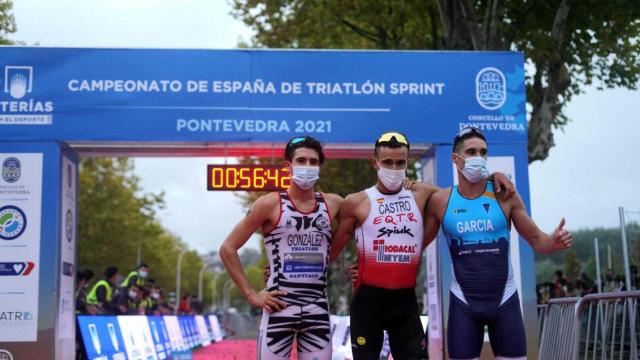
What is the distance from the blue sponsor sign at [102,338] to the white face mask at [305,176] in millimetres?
8241

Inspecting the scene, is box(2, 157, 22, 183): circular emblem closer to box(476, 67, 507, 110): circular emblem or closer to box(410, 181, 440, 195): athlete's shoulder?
box(476, 67, 507, 110): circular emblem

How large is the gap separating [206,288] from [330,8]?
109356 mm

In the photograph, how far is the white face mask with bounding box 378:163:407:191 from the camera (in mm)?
Result: 5678

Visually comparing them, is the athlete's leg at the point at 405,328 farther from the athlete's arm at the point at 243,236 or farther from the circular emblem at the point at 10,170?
the circular emblem at the point at 10,170

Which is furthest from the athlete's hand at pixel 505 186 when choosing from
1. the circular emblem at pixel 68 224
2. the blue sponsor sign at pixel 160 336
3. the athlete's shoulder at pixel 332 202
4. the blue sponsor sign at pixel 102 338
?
the blue sponsor sign at pixel 160 336

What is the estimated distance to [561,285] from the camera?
18.2 m

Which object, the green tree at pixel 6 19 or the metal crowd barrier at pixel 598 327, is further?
the green tree at pixel 6 19

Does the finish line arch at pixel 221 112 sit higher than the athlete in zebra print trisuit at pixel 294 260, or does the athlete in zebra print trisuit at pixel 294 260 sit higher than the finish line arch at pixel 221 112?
the finish line arch at pixel 221 112

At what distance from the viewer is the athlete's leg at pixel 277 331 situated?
537 cm

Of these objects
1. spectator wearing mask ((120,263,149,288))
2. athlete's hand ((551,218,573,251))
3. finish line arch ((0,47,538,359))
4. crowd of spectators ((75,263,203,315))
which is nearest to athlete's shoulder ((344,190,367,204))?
athlete's hand ((551,218,573,251))

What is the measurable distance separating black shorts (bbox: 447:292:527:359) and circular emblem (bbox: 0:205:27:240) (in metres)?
7.68

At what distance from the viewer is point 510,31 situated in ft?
65.5

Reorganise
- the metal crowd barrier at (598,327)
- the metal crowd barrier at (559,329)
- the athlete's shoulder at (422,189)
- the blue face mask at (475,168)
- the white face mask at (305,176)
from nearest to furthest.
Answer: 1. the white face mask at (305,176)
2. the blue face mask at (475,168)
3. the athlete's shoulder at (422,189)
4. the metal crowd barrier at (598,327)
5. the metal crowd barrier at (559,329)

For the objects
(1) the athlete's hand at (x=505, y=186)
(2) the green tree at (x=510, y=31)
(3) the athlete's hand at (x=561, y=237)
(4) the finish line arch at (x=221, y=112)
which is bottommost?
(3) the athlete's hand at (x=561, y=237)
